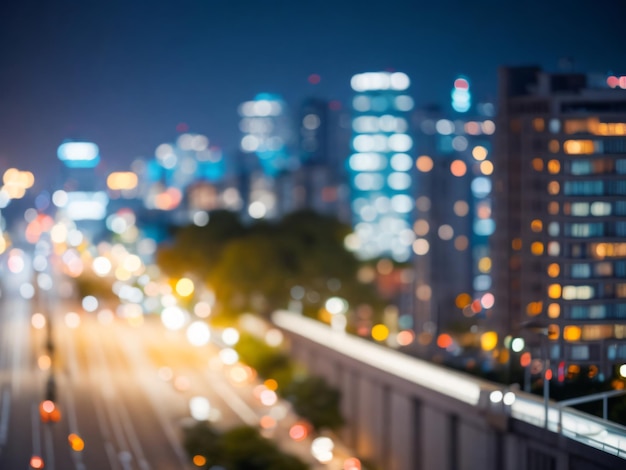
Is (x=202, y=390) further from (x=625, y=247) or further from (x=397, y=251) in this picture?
(x=397, y=251)

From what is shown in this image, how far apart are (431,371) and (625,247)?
7.35 meters

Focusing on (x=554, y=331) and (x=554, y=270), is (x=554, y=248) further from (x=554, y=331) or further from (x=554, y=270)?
(x=554, y=331)

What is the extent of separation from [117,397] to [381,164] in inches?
1768

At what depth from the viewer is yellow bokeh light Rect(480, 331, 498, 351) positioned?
74.0 ft

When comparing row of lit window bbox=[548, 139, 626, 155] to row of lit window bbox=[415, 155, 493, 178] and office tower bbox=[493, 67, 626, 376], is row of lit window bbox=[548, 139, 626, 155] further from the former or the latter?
row of lit window bbox=[415, 155, 493, 178]

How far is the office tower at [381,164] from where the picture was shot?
72.5m

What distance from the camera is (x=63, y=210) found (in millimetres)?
145500

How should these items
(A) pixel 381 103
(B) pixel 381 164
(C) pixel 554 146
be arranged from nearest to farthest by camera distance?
(C) pixel 554 146 < (B) pixel 381 164 < (A) pixel 381 103

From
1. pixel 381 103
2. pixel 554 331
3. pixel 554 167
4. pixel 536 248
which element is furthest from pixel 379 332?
pixel 381 103

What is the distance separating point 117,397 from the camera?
31062 mm

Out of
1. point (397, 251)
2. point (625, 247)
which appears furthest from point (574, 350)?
point (397, 251)

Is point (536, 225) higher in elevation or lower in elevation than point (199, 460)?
higher

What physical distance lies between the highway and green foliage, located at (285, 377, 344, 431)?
0.57 m

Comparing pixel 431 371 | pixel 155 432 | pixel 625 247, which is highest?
pixel 625 247
